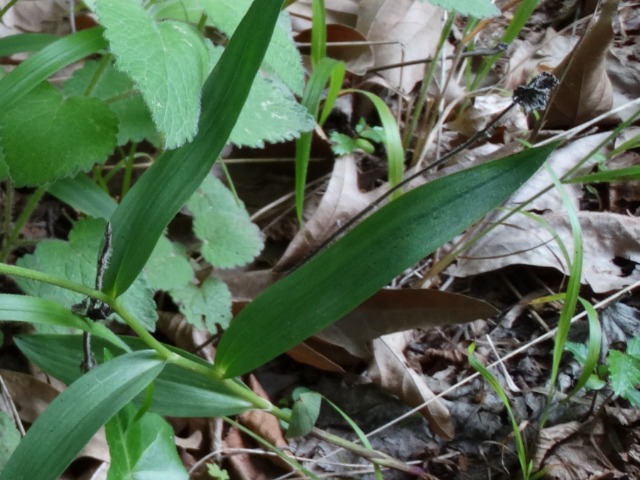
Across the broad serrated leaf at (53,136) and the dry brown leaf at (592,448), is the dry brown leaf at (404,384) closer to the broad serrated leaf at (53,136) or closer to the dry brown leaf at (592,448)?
the dry brown leaf at (592,448)

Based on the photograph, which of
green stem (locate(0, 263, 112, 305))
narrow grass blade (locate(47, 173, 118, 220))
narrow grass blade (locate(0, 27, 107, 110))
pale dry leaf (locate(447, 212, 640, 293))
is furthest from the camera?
pale dry leaf (locate(447, 212, 640, 293))

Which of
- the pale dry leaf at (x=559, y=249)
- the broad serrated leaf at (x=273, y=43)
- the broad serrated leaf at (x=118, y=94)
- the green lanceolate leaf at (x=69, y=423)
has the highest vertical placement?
the broad serrated leaf at (x=273, y=43)

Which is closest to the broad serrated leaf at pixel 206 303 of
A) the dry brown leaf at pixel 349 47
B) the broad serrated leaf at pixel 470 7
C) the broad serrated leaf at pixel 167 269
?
the broad serrated leaf at pixel 167 269

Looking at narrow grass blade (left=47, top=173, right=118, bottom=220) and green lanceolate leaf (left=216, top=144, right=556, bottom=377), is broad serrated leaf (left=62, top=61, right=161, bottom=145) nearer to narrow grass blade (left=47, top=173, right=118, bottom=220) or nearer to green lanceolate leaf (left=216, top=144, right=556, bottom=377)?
narrow grass blade (left=47, top=173, right=118, bottom=220)

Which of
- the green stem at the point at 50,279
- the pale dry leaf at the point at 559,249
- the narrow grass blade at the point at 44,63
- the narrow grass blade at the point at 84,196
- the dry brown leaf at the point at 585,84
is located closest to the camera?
the green stem at the point at 50,279

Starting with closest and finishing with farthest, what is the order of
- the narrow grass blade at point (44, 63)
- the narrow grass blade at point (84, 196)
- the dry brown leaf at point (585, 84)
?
1. the narrow grass blade at point (44, 63)
2. the narrow grass blade at point (84, 196)
3. the dry brown leaf at point (585, 84)

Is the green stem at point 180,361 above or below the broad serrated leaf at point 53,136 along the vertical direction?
below

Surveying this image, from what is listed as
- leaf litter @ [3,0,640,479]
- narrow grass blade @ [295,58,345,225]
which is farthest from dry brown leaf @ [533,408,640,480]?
narrow grass blade @ [295,58,345,225]

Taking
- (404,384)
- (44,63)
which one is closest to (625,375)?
(404,384)
